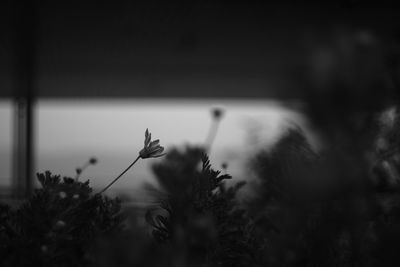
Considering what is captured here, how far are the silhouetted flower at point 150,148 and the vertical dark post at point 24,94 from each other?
4792 mm

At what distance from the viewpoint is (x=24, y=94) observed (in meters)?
7.05

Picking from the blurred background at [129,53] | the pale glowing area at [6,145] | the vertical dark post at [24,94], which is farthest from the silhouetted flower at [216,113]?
the pale glowing area at [6,145]

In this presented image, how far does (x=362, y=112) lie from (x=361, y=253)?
0.26 meters

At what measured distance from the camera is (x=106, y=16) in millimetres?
5816

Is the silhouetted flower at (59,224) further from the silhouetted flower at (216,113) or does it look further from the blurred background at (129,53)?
the blurred background at (129,53)

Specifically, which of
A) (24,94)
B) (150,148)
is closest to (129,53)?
(24,94)

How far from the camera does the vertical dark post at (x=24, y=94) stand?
5688mm

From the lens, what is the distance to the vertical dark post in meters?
5.69

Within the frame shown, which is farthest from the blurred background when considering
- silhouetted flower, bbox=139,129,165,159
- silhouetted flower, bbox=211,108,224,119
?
silhouetted flower, bbox=139,129,165,159

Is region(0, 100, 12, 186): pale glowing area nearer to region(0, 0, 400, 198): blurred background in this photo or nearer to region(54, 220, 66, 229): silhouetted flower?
region(0, 0, 400, 198): blurred background

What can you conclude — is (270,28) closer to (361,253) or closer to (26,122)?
(26,122)

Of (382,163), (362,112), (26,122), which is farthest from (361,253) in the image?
(26,122)

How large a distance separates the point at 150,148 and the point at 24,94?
6.59 m

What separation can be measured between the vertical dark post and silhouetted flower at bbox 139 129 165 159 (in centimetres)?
479
